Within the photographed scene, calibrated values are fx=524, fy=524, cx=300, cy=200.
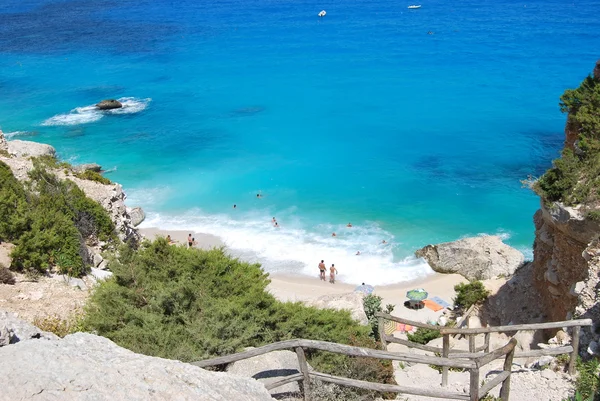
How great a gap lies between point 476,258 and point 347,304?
12130mm

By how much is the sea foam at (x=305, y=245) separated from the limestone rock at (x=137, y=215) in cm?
36

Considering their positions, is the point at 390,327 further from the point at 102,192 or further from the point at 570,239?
the point at 102,192

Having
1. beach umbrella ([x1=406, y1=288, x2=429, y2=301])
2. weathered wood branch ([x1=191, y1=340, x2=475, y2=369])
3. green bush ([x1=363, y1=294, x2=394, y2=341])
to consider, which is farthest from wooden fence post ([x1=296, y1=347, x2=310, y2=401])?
beach umbrella ([x1=406, y1=288, x2=429, y2=301])

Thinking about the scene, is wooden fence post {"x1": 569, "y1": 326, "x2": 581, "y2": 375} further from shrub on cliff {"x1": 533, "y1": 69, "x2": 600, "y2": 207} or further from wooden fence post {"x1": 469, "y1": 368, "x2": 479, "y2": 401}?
shrub on cliff {"x1": 533, "y1": 69, "x2": 600, "y2": 207}

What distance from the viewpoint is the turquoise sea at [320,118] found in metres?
32.8

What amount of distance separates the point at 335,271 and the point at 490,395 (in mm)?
19354

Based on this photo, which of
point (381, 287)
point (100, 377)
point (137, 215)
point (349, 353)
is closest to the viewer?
point (100, 377)

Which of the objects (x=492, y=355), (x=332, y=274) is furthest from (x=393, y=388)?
(x=332, y=274)

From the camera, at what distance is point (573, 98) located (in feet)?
59.2

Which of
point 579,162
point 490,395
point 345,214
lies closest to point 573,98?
point 579,162

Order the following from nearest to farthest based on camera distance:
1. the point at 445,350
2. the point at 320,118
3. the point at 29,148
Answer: the point at 445,350 → the point at 29,148 → the point at 320,118

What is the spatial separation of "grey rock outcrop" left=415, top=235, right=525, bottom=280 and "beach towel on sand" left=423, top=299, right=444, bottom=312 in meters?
3.41

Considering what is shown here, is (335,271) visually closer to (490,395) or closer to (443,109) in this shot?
(490,395)

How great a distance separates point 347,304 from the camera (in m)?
16.7
